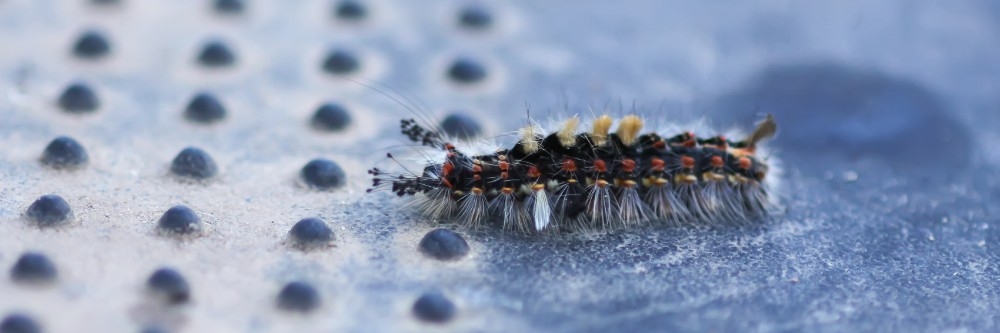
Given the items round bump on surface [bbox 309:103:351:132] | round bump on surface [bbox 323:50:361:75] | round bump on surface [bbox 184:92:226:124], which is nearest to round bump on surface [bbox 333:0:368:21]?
round bump on surface [bbox 323:50:361:75]

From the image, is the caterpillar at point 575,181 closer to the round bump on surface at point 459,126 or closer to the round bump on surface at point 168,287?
the round bump on surface at point 459,126

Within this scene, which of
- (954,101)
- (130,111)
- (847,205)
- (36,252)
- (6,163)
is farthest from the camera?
(954,101)

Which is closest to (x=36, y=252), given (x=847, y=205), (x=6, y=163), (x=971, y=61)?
(x=6, y=163)

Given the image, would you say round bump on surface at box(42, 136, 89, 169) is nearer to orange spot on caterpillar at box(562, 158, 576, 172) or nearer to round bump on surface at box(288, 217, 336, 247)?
round bump on surface at box(288, 217, 336, 247)

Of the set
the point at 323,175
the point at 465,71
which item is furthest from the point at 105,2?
the point at 323,175

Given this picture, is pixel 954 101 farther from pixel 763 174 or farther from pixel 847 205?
pixel 763 174
